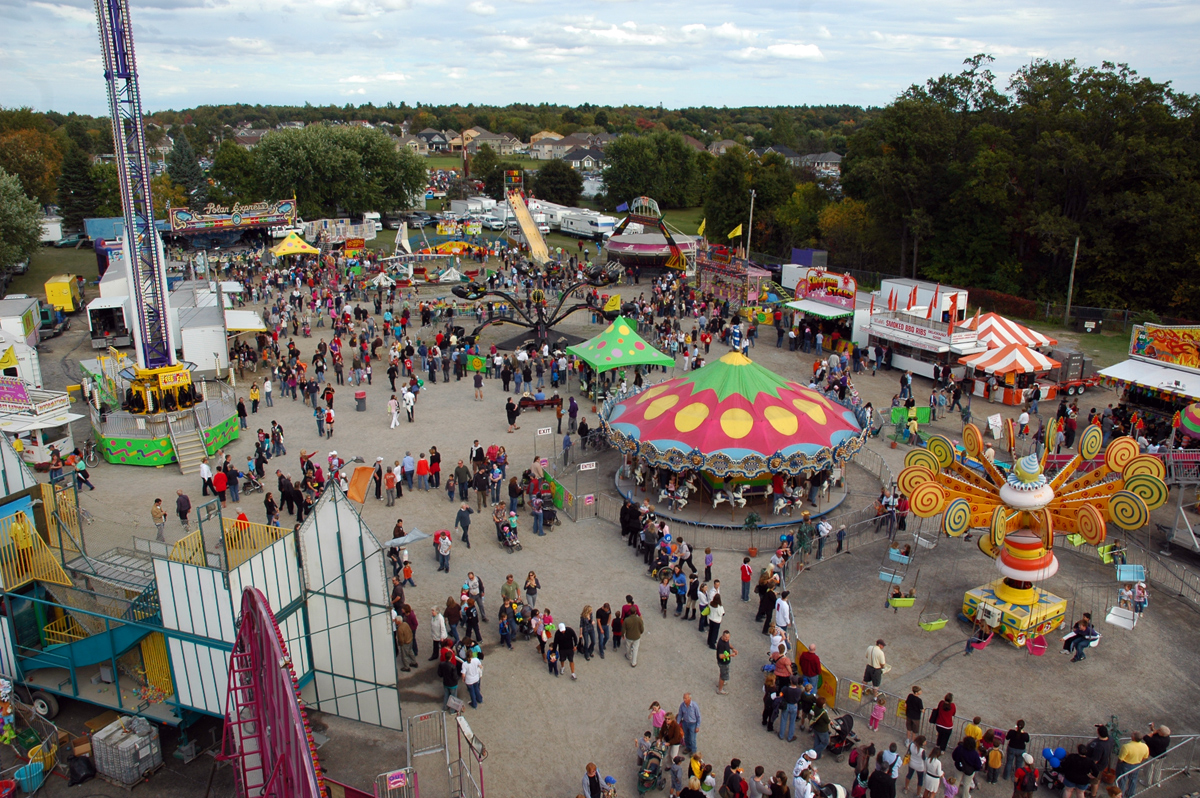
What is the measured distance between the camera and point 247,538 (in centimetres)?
1177

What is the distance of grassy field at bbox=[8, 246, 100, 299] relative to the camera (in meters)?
44.9

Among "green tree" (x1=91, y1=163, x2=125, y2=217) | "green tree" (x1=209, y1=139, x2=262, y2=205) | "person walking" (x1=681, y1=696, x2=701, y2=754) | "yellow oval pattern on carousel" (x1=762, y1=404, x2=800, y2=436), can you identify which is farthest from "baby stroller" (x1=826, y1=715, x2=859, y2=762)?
"green tree" (x1=209, y1=139, x2=262, y2=205)

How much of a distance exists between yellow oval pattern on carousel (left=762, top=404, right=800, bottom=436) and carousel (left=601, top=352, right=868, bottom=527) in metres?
0.02

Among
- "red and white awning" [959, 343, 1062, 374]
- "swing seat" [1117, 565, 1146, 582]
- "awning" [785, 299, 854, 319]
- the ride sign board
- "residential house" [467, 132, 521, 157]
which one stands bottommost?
"swing seat" [1117, 565, 1146, 582]

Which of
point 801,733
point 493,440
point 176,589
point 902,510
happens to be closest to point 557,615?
point 801,733

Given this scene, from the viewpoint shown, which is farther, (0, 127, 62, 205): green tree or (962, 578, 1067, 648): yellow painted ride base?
(0, 127, 62, 205): green tree

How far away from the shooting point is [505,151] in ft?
530

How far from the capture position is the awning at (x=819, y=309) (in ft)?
107

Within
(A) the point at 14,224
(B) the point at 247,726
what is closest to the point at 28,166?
(A) the point at 14,224

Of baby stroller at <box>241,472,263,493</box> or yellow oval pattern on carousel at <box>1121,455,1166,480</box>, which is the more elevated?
yellow oval pattern on carousel at <box>1121,455,1166,480</box>

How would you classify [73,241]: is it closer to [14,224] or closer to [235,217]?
[235,217]

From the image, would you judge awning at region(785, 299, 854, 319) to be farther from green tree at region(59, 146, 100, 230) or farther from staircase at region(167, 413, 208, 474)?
green tree at region(59, 146, 100, 230)

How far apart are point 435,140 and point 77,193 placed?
116497 millimetres

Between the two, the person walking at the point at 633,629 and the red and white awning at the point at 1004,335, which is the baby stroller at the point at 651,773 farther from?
the red and white awning at the point at 1004,335
